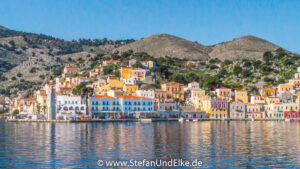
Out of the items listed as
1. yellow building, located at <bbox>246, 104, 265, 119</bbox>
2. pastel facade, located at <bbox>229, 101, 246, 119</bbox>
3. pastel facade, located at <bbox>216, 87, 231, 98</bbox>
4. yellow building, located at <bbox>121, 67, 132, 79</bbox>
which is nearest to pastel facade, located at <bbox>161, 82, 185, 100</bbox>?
pastel facade, located at <bbox>216, 87, 231, 98</bbox>

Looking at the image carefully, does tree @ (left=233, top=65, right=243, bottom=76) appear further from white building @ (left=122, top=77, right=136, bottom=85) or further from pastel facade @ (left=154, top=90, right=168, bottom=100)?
white building @ (left=122, top=77, right=136, bottom=85)

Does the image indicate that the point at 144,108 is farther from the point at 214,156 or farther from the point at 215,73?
→ the point at 214,156

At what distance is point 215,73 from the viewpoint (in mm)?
133250

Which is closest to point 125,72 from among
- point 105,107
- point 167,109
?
point 167,109

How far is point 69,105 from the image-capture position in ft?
284

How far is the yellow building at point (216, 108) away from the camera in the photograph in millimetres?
93625

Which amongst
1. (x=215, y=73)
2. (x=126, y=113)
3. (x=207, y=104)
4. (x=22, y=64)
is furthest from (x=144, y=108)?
(x=22, y=64)

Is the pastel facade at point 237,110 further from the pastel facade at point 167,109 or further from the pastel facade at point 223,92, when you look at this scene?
the pastel facade at point 167,109

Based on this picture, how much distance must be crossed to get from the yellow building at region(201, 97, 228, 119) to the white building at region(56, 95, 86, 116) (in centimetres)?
2879

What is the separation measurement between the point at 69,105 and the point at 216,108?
33.8 m

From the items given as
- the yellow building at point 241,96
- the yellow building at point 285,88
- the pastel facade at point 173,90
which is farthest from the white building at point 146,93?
the yellow building at point 285,88

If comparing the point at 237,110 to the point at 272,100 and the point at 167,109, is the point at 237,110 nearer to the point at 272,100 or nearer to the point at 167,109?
the point at 272,100

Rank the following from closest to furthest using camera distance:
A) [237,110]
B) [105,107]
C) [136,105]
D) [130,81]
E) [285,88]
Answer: [105,107] → [136,105] → [237,110] → [285,88] → [130,81]

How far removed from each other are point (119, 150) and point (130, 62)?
9544 centimetres
